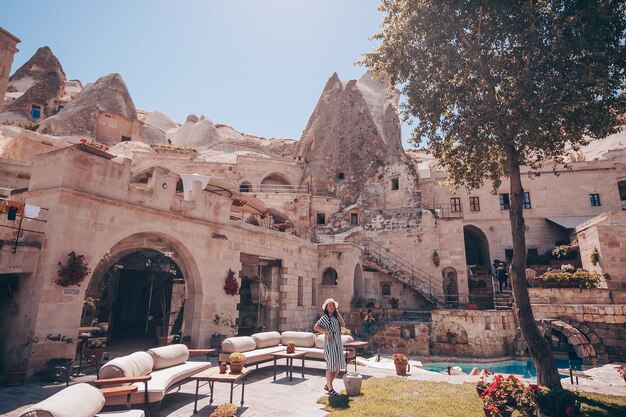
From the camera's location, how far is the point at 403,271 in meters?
24.0

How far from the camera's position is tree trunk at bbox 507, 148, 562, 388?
319 inches

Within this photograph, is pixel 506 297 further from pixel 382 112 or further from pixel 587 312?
pixel 382 112

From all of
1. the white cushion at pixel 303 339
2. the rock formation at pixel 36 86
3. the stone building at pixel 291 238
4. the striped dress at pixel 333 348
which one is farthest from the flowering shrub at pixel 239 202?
the rock formation at pixel 36 86

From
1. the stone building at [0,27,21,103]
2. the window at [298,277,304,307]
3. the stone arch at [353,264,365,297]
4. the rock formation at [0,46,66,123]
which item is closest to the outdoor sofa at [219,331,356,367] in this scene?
the window at [298,277,304,307]

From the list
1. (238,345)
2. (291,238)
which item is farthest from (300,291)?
(238,345)

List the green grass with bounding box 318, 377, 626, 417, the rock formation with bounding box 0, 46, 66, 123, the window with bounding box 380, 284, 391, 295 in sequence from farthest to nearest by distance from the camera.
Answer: the rock formation with bounding box 0, 46, 66, 123 → the window with bounding box 380, 284, 391, 295 → the green grass with bounding box 318, 377, 626, 417

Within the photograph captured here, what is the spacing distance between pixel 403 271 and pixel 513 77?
54.3 feet

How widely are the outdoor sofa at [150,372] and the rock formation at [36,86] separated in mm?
46451

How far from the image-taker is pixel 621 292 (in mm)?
15781

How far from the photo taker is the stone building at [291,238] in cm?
891

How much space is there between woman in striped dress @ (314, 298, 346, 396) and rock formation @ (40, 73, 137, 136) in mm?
42150

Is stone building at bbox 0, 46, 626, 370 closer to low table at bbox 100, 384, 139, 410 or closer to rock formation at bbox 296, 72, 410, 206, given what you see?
rock formation at bbox 296, 72, 410, 206

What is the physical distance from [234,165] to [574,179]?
30422 millimetres

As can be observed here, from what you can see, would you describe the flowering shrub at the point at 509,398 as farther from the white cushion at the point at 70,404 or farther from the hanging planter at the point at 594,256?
the hanging planter at the point at 594,256
